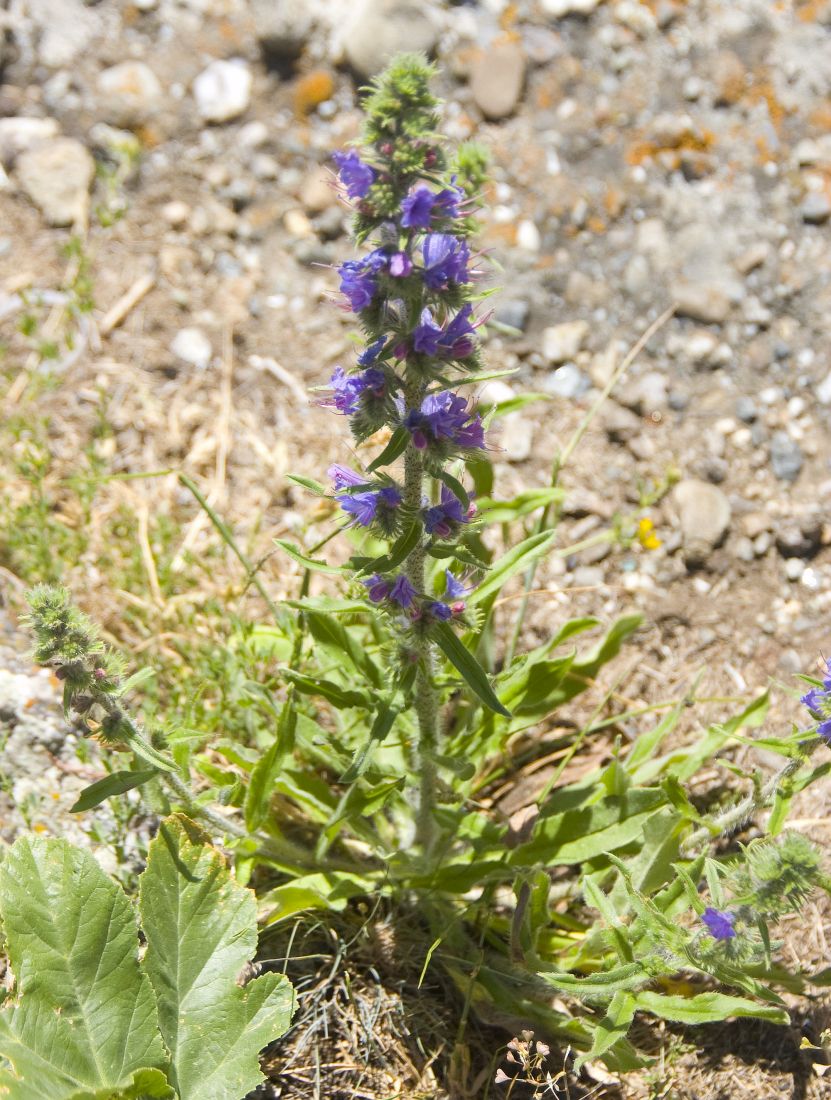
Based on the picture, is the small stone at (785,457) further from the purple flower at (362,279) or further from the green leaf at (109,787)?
the green leaf at (109,787)

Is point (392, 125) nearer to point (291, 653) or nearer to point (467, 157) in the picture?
point (467, 157)

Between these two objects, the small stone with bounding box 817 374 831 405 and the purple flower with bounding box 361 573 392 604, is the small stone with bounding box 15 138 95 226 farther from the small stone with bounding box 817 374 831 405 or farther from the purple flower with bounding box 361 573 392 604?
the small stone with bounding box 817 374 831 405

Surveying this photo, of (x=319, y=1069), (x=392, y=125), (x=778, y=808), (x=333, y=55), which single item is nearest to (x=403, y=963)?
(x=319, y=1069)

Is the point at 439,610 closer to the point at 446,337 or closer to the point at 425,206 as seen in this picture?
the point at 446,337

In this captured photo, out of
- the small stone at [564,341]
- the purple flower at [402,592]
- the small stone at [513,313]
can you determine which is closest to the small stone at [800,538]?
the small stone at [564,341]

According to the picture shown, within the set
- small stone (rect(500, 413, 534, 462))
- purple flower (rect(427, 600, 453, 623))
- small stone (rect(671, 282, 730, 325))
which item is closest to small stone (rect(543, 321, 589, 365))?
small stone (rect(500, 413, 534, 462))

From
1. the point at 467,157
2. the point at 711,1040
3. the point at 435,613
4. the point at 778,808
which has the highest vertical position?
the point at 467,157
